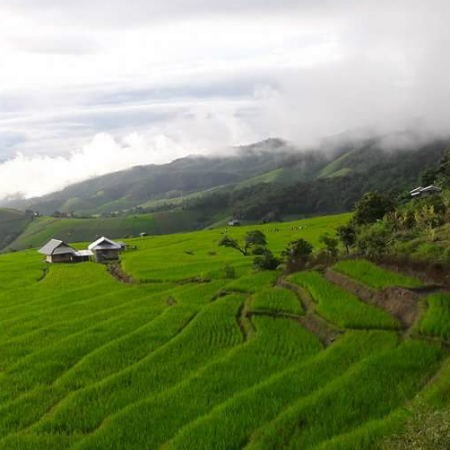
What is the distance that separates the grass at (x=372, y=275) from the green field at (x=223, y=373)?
0.70 m

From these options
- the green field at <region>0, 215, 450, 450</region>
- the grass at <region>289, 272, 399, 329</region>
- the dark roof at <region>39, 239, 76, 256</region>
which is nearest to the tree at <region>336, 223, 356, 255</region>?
the green field at <region>0, 215, 450, 450</region>

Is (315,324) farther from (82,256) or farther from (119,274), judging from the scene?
(82,256)

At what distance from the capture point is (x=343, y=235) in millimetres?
39906

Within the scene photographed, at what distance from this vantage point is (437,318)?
55.0ft

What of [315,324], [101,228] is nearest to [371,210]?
[315,324]

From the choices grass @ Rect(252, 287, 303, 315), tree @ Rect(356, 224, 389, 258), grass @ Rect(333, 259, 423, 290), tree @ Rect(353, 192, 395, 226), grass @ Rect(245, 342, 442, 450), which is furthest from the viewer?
tree @ Rect(353, 192, 395, 226)

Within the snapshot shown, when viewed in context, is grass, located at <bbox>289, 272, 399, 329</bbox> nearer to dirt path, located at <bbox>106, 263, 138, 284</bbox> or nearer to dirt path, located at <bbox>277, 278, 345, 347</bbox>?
dirt path, located at <bbox>277, 278, 345, 347</bbox>

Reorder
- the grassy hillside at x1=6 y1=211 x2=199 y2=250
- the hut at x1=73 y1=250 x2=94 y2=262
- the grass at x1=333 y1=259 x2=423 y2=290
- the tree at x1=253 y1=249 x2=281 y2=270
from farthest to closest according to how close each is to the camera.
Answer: the grassy hillside at x1=6 y1=211 x2=199 y2=250 → the hut at x1=73 y1=250 x2=94 y2=262 → the tree at x1=253 y1=249 x2=281 y2=270 → the grass at x1=333 y1=259 x2=423 y2=290

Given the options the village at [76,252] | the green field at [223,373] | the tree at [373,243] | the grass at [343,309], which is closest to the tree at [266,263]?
the tree at [373,243]

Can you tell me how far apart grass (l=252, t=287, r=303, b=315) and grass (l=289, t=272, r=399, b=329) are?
93 centimetres

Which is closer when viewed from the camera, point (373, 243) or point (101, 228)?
point (373, 243)

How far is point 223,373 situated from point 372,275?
11260 mm

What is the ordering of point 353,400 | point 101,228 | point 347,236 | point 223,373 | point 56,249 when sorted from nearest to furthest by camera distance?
point 353,400
point 223,373
point 347,236
point 56,249
point 101,228

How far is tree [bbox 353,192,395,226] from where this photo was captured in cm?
4966
